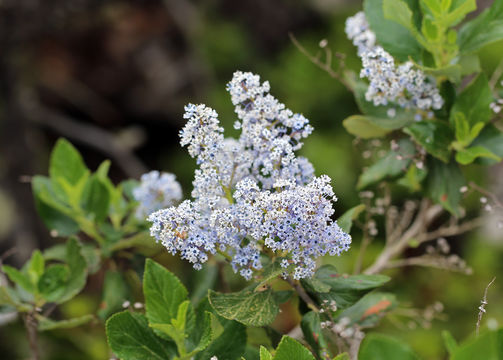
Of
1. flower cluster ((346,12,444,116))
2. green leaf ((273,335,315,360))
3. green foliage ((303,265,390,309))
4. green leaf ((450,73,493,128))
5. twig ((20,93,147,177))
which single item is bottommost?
green leaf ((273,335,315,360))

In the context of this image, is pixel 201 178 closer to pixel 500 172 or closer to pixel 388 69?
pixel 388 69

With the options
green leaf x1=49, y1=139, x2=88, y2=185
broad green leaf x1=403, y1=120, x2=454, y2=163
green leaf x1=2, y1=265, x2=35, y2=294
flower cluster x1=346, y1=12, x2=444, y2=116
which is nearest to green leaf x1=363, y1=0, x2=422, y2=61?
flower cluster x1=346, y1=12, x2=444, y2=116

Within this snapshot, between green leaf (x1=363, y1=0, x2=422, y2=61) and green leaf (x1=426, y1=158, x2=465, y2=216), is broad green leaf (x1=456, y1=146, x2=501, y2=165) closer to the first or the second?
green leaf (x1=426, y1=158, x2=465, y2=216)

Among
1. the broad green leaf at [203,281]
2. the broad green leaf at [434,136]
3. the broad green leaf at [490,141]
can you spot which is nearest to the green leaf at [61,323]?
the broad green leaf at [203,281]

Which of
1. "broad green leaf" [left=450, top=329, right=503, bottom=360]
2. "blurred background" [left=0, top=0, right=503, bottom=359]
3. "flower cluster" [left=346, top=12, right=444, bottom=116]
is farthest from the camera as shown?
"blurred background" [left=0, top=0, right=503, bottom=359]

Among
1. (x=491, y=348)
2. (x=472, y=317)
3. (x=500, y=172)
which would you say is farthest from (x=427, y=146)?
(x=500, y=172)

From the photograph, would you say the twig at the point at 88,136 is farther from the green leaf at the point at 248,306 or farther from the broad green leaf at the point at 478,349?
the broad green leaf at the point at 478,349

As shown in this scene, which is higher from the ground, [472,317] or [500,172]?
[500,172]
